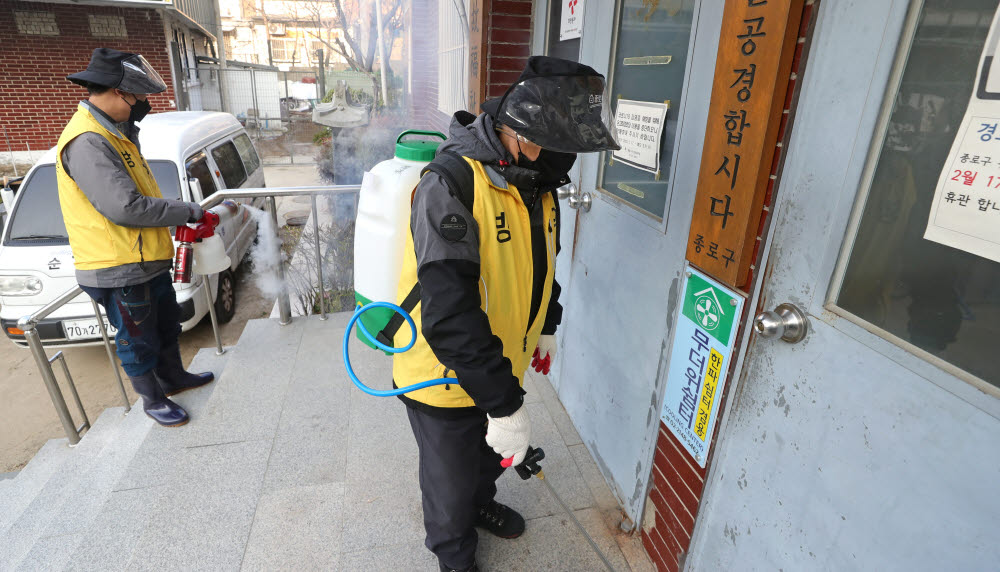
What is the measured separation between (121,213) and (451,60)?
12.6 ft

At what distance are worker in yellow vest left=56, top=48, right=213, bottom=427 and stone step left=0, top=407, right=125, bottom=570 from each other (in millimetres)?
425

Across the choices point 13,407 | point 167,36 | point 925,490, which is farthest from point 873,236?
point 167,36

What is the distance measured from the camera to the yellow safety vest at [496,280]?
1.61m

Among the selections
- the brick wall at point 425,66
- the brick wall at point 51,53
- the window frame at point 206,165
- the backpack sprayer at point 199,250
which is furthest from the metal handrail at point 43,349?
the brick wall at point 51,53

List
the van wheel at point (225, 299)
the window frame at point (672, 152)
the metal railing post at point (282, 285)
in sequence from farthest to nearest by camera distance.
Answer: the van wheel at point (225, 299), the metal railing post at point (282, 285), the window frame at point (672, 152)

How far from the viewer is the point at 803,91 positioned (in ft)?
4.30

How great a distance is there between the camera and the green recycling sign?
1630 millimetres

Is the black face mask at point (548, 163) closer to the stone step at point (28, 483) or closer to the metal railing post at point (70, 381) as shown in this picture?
the metal railing post at point (70, 381)

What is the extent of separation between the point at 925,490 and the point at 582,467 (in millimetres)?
1790

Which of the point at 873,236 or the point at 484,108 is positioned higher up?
the point at 484,108

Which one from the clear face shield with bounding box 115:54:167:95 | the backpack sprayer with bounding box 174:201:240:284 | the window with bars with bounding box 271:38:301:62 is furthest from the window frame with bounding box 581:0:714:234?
the window with bars with bounding box 271:38:301:62

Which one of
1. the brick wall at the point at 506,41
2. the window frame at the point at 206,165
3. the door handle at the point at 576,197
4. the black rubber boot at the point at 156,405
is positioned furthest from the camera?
the window frame at the point at 206,165

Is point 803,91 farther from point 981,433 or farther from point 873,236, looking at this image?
point 981,433

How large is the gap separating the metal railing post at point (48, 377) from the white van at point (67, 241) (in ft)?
4.90
